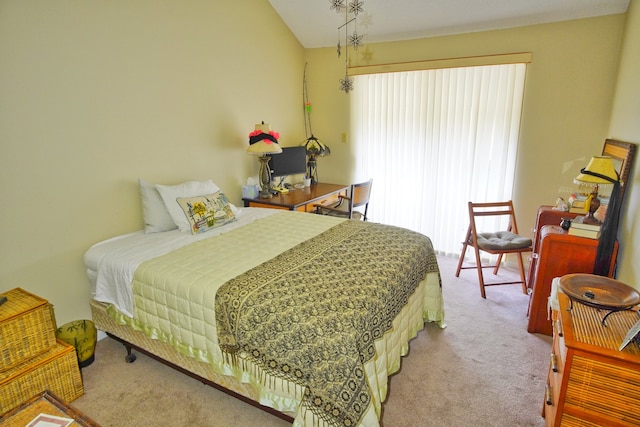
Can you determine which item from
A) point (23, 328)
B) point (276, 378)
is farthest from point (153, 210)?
point (276, 378)

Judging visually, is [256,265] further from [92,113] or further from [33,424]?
[92,113]

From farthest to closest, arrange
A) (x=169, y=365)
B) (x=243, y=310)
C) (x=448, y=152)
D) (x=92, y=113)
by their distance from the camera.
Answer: (x=448, y=152) < (x=92, y=113) < (x=169, y=365) < (x=243, y=310)

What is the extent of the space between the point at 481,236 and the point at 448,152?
1.01m

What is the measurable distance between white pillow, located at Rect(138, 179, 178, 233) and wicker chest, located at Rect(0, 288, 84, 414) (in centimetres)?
85

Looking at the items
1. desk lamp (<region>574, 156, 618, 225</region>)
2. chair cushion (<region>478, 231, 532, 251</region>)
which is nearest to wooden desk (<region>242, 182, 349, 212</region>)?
chair cushion (<region>478, 231, 532, 251</region>)

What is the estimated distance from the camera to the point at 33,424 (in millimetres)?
1314

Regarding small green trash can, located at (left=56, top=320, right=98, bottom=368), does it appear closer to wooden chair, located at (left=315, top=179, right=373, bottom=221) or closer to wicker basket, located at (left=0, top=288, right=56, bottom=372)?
wicker basket, located at (left=0, top=288, right=56, bottom=372)

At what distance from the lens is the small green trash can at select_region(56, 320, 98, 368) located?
6.98 ft

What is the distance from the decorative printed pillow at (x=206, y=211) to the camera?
256 cm

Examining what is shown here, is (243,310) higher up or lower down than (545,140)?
lower down

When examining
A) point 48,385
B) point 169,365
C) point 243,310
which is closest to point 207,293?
point 243,310

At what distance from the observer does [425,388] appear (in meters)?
1.98

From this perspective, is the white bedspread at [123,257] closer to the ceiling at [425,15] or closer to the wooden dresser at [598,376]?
the wooden dresser at [598,376]

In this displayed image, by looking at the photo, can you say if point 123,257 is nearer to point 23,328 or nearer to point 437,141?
point 23,328
